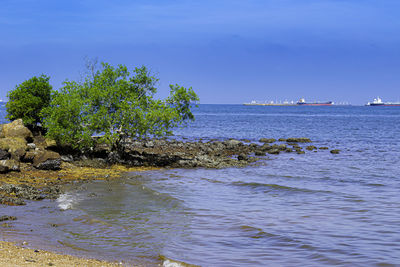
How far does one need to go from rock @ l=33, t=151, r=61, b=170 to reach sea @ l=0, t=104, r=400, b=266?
158 inches

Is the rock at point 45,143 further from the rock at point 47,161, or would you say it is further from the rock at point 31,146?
the rock at point 47,161

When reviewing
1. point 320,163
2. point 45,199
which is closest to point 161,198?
point 45,199

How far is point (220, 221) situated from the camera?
17.6 m

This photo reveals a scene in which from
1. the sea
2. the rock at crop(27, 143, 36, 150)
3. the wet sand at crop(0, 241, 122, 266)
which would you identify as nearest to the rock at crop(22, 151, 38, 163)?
the rock at crop(27, 143, 36, 150)

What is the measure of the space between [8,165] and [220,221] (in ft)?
49.1

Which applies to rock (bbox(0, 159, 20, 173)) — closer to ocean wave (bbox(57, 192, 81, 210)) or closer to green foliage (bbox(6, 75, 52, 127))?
ocean wave (bbox(57, 192, 81, 210))

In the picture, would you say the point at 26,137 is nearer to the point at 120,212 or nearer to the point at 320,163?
the point at 120,212

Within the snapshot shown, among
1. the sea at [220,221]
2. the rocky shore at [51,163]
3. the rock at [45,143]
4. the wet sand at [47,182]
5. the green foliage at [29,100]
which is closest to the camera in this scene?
the wet sand at [47,182]

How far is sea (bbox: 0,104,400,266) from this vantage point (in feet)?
44.2

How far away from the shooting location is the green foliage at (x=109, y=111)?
29.8 meters

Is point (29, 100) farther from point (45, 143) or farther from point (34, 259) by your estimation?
point (34, 259)

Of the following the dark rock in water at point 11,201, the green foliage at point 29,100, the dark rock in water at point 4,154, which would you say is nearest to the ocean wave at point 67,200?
the dark rock in water at point 11,201

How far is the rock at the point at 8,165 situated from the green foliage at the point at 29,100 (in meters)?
10.2

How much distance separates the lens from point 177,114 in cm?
3083
